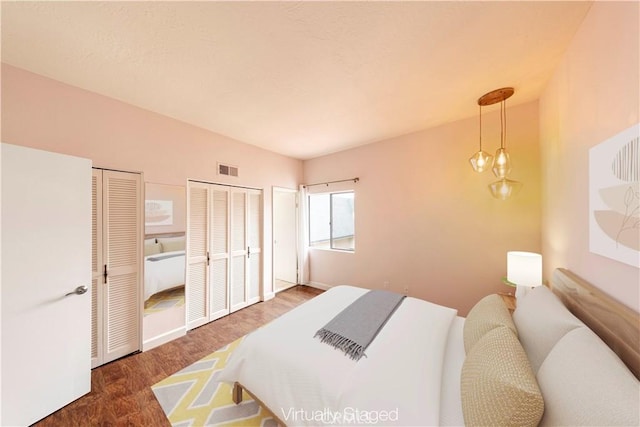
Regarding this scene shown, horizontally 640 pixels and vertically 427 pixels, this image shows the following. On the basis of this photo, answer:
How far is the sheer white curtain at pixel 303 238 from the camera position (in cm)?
441

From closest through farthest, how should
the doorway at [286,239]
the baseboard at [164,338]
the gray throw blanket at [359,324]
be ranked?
the gray throw blanket at [359,324]
the baseboard at [164,338]
the doorway at [286,239]

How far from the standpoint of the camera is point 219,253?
315cm

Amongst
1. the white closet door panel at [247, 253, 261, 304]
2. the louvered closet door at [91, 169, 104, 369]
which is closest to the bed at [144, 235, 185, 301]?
the louvered closet door at [91, 169, 104, 369]

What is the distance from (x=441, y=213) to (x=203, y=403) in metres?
3.26

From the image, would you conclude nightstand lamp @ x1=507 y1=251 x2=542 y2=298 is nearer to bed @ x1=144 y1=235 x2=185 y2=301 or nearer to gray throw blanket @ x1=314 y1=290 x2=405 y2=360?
gray throw blanket @ x1=314 y1=290 x2=405 y2=360

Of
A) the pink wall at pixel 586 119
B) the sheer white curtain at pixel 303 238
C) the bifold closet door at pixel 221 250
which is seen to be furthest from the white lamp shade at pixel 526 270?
the bifold closet door at pixel 221 250

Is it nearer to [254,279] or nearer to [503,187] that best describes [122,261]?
[254,279]

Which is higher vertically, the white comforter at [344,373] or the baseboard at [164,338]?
the white comforter at [344,373]

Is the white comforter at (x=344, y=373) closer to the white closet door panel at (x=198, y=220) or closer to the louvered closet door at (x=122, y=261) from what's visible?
the louvered closet door at (x=122, y=261)

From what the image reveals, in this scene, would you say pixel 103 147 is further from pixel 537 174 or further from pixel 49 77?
pixel 537 174

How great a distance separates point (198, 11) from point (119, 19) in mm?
523

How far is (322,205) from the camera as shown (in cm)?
470

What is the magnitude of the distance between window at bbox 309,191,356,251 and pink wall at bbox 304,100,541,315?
2.05ft

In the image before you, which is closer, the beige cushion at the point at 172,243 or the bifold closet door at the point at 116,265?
the bifold closet door at the point at 116,265
